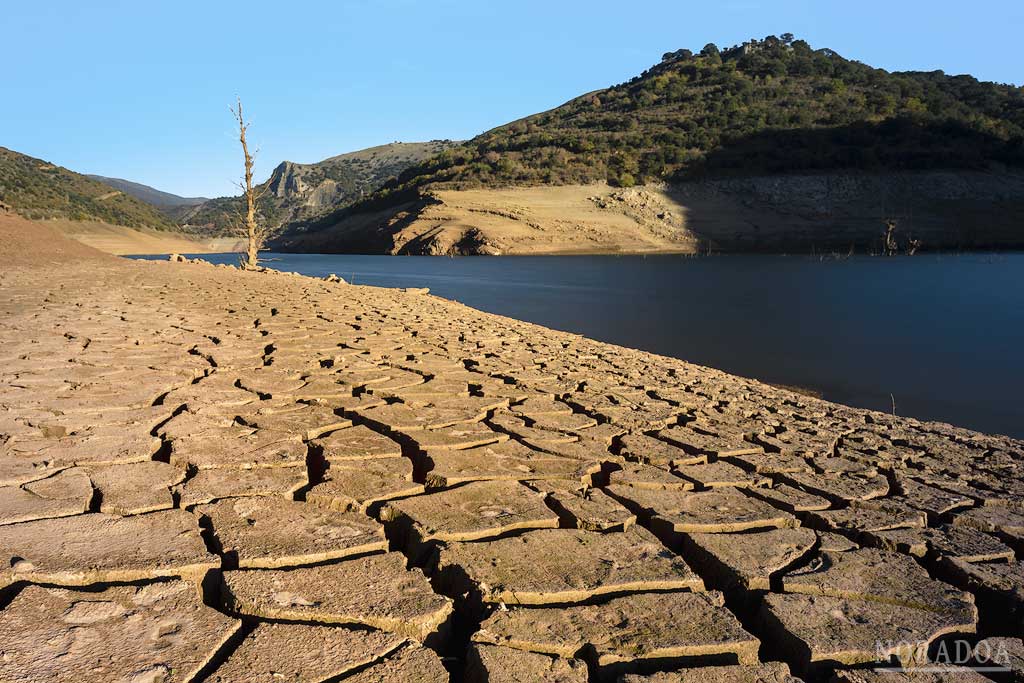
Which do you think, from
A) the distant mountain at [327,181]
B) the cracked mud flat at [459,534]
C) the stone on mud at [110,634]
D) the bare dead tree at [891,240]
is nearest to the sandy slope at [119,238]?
the distant mountain at [327,181]

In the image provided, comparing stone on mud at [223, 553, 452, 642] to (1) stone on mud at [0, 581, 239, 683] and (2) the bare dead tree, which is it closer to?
(1) stone on mud at [0, 581, 239, 683]

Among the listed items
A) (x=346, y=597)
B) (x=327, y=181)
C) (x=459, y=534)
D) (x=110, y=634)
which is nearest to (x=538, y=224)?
(x=459, y=534)

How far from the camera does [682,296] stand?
17.4 metres

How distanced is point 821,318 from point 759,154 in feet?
110

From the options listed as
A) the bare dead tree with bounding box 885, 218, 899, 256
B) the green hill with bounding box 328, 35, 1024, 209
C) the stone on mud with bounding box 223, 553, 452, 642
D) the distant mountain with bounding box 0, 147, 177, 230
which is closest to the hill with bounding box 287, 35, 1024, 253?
the green hill with bounding box 328, 35, 1024, 209

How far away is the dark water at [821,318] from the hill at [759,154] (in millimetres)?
12150

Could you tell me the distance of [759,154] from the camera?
43.5 metres

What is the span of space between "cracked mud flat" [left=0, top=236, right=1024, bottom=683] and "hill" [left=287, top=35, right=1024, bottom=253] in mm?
32811

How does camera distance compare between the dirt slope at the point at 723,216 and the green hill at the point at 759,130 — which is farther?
the green hill at the point at 759,130

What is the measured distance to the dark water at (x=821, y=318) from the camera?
27.4 ft

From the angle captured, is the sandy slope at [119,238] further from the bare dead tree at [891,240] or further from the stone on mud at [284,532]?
the bare dead tree at [891,240]

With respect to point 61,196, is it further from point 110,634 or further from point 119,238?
point 110,634

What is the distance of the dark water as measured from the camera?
8.34 m

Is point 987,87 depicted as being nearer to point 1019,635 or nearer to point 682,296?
point 682,296
